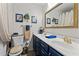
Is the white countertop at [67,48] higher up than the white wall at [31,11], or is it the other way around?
the white wall at [31,11]

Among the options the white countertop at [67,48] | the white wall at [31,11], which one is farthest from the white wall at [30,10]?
the white countertop at [67,48]

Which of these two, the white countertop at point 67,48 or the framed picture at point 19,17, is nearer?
the white countertop at point 67,48

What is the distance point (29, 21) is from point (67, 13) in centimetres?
225

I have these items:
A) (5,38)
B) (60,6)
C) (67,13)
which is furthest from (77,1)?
(5,38)

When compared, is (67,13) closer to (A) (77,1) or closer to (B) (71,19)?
(B) (71,19)

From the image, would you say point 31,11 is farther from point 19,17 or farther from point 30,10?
point 19,17

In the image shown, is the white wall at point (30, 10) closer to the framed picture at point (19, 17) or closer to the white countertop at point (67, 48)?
the framed picture at point (19, 17)

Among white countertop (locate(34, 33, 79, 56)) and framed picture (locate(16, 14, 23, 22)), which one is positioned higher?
framed picture (locate(16, 14, 23, 22))

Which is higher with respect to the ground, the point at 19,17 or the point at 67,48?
the point at 19,17

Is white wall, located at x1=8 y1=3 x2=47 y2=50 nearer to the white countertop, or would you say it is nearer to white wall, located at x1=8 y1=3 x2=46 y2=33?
white wall, located at x1=8 y1=3 x2=46 y2=33

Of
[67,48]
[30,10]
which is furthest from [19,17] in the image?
[67,48]

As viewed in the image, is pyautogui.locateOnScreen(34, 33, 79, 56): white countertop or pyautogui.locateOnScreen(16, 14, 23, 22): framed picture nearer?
pyautogui.locateOnScreen(34, 33, 79, 56): white countertop

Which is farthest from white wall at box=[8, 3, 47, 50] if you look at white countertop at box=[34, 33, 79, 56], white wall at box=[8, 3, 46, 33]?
white countertop at box=[34, 33, 79, 56]

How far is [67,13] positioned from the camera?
2.20 metres
